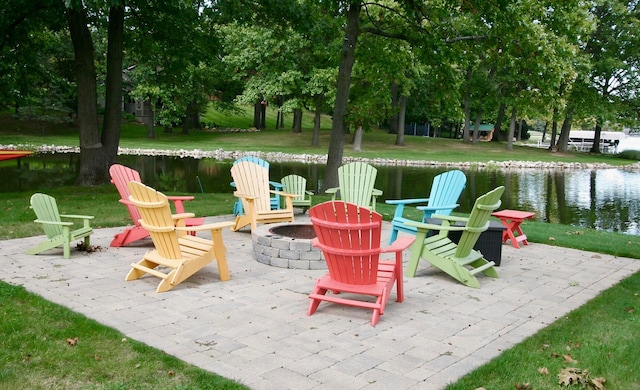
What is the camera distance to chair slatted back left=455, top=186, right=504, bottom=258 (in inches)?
216

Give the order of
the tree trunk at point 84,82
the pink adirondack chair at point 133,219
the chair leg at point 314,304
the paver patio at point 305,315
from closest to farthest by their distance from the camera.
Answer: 1. the paver patio at point 305,315
2. the chair leg at point 314,304
3. the pink adirondack chair at point 133,219
4. the tree trunk at point 84,82

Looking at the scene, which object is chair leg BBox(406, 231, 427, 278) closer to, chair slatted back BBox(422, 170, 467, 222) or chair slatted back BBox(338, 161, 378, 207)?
chair slatted back BBox(422, 170, 467, 222)

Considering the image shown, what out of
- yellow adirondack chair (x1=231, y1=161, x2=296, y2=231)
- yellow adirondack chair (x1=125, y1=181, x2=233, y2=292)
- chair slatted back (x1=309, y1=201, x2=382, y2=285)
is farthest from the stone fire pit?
chair slatted back (x1=309, y1=201, x2=382, y2=285)

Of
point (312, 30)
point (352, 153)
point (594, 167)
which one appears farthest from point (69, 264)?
point (594, 167)

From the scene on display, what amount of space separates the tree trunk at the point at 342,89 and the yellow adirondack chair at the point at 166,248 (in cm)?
655

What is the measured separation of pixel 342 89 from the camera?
11672mm

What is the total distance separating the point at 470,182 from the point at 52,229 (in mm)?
16324

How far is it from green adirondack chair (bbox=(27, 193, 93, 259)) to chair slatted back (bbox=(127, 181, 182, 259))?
4.52 feet

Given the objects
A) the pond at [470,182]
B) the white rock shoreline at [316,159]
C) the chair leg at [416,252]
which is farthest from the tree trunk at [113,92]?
the white rock shoreline at [316,159]

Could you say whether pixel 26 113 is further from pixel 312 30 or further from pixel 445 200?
pixel 445 200

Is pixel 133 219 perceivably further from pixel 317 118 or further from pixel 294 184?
pixel 317 118

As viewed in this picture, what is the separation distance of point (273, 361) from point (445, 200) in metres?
4.43

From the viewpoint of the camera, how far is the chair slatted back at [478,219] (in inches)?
216

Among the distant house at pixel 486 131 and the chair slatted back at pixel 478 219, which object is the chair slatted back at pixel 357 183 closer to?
the chair slatted back at pixel 478 219
